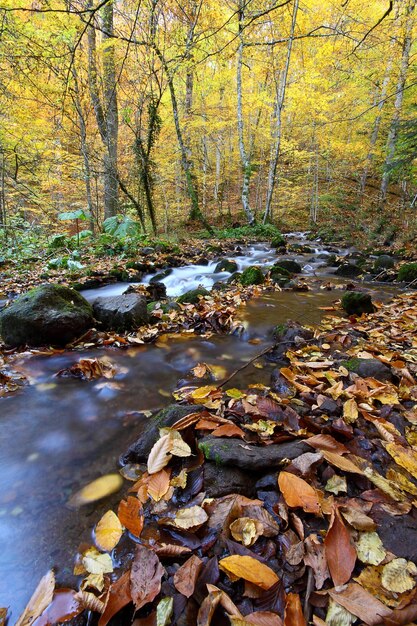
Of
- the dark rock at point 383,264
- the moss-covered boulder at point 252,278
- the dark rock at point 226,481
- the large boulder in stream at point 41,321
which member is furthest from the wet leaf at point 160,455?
the dark rock at point 383,264

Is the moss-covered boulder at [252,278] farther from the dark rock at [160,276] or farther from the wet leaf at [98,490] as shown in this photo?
the wet leaf at [98,490]

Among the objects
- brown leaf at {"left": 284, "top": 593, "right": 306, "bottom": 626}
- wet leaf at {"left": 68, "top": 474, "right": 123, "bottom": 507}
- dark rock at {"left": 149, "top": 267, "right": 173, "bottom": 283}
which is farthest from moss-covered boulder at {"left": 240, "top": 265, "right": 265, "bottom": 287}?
brown leaf at {"left": 284, "top": 593, "right": 306, "bottom": 626}

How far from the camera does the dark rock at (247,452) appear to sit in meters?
1.71

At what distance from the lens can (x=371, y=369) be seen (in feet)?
9.03

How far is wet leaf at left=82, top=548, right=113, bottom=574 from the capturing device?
144cm

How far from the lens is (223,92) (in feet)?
63.9

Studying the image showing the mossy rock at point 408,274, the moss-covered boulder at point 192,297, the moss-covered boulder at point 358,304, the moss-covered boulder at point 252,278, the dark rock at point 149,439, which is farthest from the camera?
the mossy rock at point 408,274

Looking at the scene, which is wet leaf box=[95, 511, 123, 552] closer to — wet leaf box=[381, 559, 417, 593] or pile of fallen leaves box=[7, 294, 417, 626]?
pile of fallen leaves box=[7, 294, 417, 626]

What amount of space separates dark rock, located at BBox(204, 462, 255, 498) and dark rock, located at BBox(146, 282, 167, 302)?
191 inches

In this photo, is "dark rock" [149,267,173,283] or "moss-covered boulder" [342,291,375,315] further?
"dark rock" [149,267,173,283]

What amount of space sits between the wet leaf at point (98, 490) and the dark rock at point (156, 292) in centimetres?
453

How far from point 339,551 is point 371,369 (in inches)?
69.3

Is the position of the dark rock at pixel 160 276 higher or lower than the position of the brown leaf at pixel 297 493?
lower

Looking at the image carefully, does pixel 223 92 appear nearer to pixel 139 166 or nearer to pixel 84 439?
pixel 139 166
